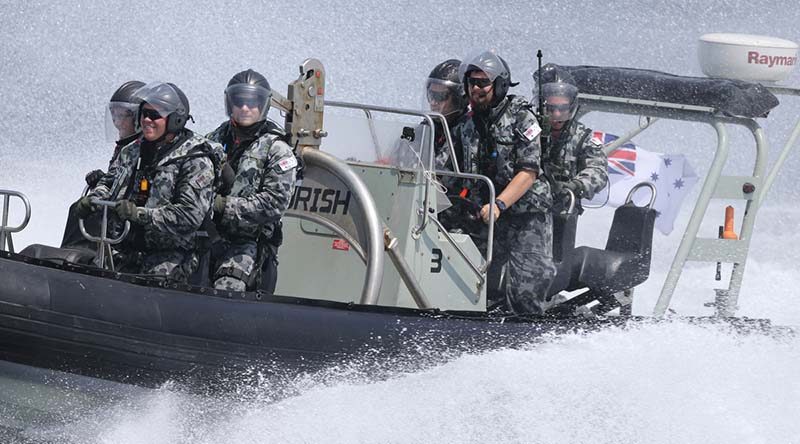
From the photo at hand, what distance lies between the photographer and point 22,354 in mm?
5395

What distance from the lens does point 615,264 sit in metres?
7.36

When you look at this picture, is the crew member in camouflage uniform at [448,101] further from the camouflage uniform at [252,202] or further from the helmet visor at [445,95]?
the camouflage uniform at [252,202]

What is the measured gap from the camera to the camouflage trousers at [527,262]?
6.98m

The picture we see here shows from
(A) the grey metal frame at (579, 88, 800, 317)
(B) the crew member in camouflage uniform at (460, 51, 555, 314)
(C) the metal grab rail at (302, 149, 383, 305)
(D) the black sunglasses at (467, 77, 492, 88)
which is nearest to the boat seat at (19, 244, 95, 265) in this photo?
(C) the metal grab rail at (302, 149, 383, 305)

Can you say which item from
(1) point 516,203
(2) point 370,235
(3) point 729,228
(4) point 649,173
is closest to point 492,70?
(1) point 516,203

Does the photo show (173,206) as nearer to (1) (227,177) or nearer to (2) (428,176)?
(1) (227,177)

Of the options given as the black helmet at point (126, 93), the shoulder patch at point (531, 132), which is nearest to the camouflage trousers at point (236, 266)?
the black helmet at point (126, 93)

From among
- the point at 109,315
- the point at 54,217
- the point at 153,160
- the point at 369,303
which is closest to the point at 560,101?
the point at 369,303

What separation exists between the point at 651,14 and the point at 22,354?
591 inches

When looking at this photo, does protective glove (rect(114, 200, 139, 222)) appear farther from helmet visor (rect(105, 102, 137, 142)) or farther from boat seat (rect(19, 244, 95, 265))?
helmet visor (rect(105, 102, 137, 142))

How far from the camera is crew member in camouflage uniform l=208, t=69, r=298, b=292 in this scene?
590 cm

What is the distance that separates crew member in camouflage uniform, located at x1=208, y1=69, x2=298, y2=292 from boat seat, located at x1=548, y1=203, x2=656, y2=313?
1.91 metres

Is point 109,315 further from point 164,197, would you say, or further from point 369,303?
point 369,303

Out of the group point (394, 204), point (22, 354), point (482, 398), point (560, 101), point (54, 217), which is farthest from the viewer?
point (54, 217)
